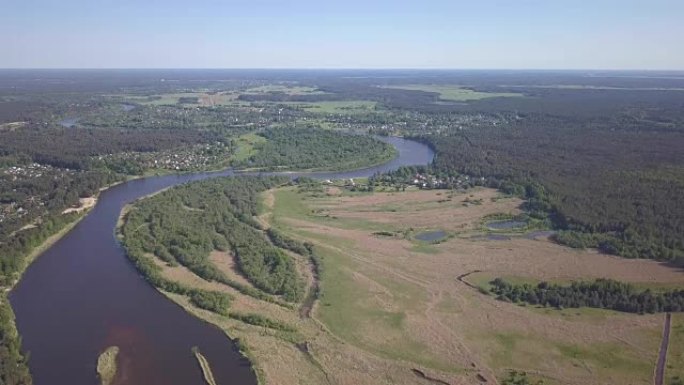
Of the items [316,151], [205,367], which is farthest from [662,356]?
[316,151]

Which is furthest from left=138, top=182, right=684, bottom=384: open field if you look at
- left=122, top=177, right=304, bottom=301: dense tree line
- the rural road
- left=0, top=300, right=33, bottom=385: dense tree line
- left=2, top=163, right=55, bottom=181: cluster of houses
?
left=2, top=163, right=55, bottom=181: cluster of houses

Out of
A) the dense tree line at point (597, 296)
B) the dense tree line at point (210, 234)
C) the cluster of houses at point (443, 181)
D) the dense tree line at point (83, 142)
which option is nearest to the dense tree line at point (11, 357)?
the dense tree line at point (210, 234)

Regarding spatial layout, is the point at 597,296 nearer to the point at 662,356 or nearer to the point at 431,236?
the point at 662,356

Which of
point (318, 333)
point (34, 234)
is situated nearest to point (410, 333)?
point (318, 333)

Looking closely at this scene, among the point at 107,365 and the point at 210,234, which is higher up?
the point at 210,234

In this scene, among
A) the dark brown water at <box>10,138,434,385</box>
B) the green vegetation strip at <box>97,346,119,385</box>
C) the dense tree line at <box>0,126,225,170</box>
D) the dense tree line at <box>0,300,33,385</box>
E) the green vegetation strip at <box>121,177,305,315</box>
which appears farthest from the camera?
the dense tree line at <box>0,126,225,170</box>

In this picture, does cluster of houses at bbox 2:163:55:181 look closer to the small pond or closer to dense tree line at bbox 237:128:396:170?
dense tree line at bbox 237:128:396:170

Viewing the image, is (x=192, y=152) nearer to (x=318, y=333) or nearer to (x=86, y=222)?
(x=86, y=222)
